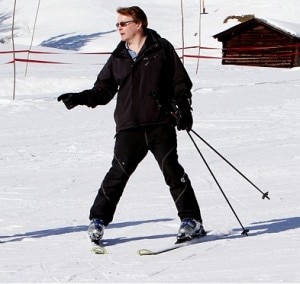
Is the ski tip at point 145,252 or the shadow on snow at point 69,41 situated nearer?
the ski tip at point 145,252

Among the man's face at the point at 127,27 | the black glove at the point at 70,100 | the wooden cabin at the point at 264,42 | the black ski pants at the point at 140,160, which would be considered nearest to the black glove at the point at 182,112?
the black ski pants at the point at 140,160

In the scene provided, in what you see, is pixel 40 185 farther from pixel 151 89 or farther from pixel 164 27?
pixel 164 27

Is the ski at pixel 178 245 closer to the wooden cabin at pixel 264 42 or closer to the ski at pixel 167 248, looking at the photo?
the ski at pixel 167 248

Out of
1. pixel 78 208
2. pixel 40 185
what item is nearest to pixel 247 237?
pixel 78 208

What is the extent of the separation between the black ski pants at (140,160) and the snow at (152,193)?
25cm

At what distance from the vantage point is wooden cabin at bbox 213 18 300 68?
33.1 metres

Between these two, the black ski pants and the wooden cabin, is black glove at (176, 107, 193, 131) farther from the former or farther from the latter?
the wooden cabin

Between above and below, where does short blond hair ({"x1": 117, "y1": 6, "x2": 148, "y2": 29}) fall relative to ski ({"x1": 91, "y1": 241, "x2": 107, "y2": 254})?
above

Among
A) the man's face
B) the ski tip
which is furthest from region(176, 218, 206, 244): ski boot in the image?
the man's face

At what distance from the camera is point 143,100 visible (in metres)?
4.70

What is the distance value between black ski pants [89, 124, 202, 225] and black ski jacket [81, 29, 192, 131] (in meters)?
0.07

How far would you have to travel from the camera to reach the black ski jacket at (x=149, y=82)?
184 inches

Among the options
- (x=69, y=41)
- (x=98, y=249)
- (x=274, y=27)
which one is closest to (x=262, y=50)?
(x=274, y=27)

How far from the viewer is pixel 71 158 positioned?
9.60 m
